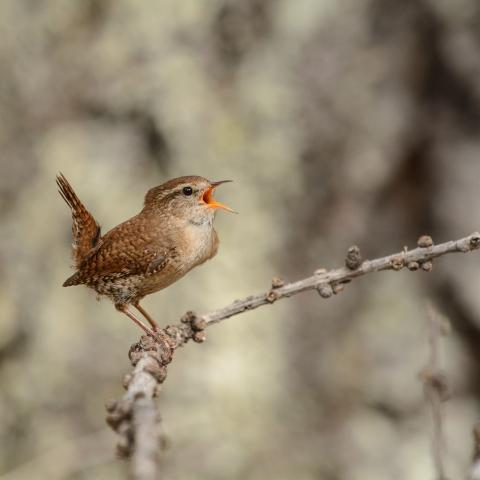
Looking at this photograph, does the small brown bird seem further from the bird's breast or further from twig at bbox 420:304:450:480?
twig at bbox 420:304:450:480

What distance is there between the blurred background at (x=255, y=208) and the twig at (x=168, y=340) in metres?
2.98

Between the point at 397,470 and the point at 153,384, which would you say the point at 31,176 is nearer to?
the point at 397,470

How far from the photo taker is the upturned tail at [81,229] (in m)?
2.93

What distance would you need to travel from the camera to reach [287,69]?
19.5 feet

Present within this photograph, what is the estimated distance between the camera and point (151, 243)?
9.25 ft

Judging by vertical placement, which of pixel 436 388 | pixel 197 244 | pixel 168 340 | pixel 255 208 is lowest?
pixel 436 388

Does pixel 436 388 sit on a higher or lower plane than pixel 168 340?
lower

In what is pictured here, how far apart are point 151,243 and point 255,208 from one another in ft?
10.3

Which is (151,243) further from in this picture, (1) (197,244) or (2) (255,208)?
(2) (255,208)

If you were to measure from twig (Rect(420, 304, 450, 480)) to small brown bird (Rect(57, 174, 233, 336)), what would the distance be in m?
1.03

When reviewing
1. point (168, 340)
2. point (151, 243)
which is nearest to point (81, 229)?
point (151, 243)

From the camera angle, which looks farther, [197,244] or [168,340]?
[197,244]

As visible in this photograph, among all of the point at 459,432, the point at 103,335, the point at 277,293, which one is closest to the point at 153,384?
the point at 277,293

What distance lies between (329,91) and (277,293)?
4.07 m
